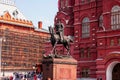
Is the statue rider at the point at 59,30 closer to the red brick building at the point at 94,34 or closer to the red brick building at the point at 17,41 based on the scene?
the red brick building at the point at 94,34

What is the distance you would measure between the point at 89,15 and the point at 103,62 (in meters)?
10.2

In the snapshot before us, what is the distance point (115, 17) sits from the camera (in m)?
50.4

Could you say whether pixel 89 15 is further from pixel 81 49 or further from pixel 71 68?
pixel 71 68

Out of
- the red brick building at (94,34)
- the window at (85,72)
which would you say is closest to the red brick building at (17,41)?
the red brick building at (94,34)

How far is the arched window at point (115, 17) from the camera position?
4994 centimetres

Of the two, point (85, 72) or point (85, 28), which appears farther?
point (85, 28)

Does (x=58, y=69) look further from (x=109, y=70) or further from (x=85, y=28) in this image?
(x=85, y=28)

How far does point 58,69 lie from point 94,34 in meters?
27.2

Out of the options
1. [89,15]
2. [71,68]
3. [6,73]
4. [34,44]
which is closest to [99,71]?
[89,15]

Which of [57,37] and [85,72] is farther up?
[57,37]

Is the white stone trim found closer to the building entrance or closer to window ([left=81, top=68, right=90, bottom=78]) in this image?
the building entrance

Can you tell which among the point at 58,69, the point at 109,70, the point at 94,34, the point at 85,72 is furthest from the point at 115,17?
the point at 58,69

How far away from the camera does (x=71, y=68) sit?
98.6ft

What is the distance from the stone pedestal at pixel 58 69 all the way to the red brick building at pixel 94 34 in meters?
19.3
